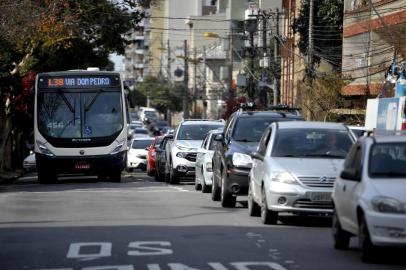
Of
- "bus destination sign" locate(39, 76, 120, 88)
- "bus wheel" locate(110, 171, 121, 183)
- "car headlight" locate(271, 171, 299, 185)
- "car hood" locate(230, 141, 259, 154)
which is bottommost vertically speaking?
"bus wheel" locate(110, 171, 121, 183)

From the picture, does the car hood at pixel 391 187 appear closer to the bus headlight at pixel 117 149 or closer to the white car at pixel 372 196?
the white car at pixel 372 196

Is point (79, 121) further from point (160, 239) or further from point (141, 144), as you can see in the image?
point (160, 239)

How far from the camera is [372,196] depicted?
41.4 feet

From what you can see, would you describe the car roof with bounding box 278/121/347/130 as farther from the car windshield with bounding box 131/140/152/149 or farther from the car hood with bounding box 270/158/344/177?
the car windshield with bounding box 131/140/152/149

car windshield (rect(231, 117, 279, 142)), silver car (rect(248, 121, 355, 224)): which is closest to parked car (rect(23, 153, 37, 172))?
car windshield (rect(231, 117, 279, 142))

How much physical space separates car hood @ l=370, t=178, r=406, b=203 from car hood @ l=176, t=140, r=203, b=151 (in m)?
19.6

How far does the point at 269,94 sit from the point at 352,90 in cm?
2318

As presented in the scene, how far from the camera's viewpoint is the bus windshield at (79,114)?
33.9 m

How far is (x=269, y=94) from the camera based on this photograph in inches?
2785

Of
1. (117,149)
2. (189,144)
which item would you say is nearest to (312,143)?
(189,144)

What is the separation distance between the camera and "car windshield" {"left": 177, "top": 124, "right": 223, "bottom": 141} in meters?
33.5

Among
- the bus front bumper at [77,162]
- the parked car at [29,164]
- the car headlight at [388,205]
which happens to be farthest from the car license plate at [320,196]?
the parked car at [29,164]

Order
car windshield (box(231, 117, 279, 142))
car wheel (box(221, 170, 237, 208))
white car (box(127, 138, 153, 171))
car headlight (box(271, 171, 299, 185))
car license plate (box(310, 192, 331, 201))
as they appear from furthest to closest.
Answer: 1. white car (box(127, 138, 153, 171))
2. car windshield (box(231, 117, 279, 142))
3. car wheel (box(221, 170, 237, 208))
4. car headlight (box(271, 171, 299, 185))
5. car license plate (box(310, 192, 331, 201))

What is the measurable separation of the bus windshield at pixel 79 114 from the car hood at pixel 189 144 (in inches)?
86.3
